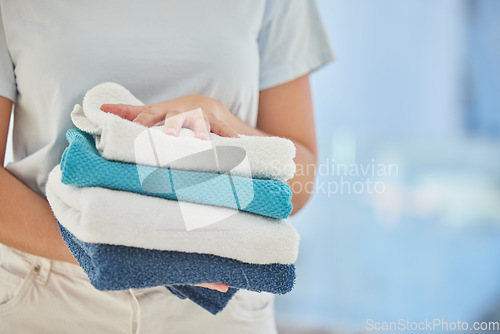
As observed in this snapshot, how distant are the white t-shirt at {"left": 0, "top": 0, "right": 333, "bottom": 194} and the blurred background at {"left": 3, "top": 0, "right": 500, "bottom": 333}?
125 cm

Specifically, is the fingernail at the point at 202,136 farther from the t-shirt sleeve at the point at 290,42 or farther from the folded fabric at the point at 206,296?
the t-shirt sleeve at the point at 290,42

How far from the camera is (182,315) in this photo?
0.61 m

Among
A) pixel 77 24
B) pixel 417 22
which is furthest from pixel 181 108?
pixel 417 22

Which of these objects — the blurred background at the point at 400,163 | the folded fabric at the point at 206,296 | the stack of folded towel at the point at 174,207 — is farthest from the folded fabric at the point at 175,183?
the blurred background at the point at 400,163

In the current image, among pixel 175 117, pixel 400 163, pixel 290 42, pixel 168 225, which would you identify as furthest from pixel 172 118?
pixel 400 163

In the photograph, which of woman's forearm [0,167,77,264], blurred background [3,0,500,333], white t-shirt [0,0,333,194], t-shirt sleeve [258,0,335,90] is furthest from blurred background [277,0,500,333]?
woman's forearm [0,167,77,264]

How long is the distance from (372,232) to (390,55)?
0.78 m

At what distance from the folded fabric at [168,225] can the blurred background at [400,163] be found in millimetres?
1439

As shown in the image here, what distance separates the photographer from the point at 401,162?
1872mm

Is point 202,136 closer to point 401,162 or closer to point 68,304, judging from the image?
point 68,304

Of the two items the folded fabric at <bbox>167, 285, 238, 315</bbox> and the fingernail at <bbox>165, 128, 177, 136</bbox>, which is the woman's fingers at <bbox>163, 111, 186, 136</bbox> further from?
the folded fabric at <bbox>167, 285, 238, 315</bbox>

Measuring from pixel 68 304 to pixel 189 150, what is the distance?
327mm

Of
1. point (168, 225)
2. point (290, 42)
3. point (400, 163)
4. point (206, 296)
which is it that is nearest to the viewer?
point (168, 225)

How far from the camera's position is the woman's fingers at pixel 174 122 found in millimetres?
421
